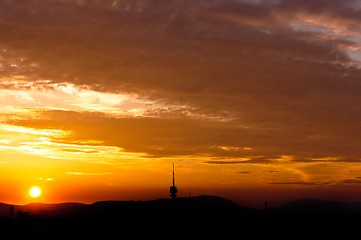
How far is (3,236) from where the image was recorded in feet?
248

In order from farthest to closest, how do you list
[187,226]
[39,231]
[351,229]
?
[351,229] < [187,226] < [39,231]

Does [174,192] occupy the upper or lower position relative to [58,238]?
upper

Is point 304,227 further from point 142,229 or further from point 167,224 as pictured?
point 142,229

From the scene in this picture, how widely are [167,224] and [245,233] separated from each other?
15721 mm

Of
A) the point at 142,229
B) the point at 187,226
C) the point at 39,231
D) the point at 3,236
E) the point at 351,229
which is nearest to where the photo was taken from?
the point at 3,236

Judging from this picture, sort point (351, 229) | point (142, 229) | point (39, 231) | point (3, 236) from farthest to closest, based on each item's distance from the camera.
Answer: point (351, 229), point (142, 229), point (39, 231), point (3, 236)

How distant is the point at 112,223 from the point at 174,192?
17410 mm

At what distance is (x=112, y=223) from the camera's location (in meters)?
96.3

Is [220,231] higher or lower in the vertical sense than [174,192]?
lower

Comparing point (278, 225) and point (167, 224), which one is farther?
point (278, 225)

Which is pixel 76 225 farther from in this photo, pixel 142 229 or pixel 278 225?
pixel 278 225

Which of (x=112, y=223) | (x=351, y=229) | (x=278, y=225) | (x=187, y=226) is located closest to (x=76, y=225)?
(x=112, y=223)

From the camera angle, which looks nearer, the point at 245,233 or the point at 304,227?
the point at 245,233

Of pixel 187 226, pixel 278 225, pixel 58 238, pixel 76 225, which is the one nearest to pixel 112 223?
pixel 76 225
